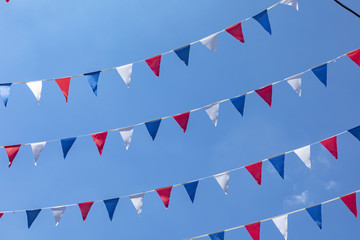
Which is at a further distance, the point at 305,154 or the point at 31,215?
the point at 31,215

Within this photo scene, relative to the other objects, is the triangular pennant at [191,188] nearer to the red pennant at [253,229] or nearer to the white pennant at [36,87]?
the red pennant at [253,229]

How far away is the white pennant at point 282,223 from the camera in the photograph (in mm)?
8023

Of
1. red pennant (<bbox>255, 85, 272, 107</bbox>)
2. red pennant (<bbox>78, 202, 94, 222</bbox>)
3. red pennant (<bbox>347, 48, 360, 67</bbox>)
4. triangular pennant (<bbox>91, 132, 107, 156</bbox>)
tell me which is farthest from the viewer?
triangular pennant (<bbox>91, 132, 107, 156</bbox>)

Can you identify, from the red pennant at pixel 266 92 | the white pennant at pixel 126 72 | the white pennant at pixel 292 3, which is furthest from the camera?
the red pennant at pixel 266 92

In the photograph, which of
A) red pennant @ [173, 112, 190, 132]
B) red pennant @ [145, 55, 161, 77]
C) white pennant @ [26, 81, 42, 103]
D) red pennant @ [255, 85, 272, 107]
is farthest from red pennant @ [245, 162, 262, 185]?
white pennant @ [26, 81, 42, 103]

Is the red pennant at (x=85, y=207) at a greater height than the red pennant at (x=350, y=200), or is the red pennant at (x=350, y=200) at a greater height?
the red pennant at (x=85, y=207)

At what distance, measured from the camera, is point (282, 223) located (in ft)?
26.4

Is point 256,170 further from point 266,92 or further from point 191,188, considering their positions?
point 266,92

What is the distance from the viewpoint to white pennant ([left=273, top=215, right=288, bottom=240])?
8.02 metres

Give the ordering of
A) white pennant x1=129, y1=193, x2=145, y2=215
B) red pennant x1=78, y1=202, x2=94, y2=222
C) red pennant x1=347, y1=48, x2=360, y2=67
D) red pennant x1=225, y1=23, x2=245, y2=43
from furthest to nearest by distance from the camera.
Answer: red pennant x1=78, y1=202, x2=94, y2=222
white pennant x1=129, y1=193, x2=145, y2=215
red pennant x1=225, y1=23, x2=245, y2=43
red pennant x1=347, y1=48, x2=360, y2=67

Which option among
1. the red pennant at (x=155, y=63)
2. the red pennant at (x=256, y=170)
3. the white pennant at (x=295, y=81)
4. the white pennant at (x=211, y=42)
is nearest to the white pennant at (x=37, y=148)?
the red pennant at (x=155, y=63)

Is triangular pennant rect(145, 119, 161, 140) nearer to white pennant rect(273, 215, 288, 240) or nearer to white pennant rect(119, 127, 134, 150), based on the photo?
white pennant rect(119, 127, 134, 150)

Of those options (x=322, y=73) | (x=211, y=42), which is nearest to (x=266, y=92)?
(x=322, y=73)

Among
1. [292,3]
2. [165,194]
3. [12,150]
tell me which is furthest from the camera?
[12,150]
